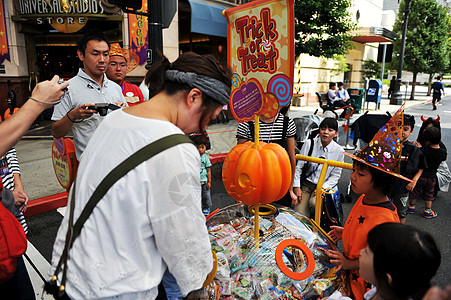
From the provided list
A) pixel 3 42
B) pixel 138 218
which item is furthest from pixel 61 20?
pixel 138 218

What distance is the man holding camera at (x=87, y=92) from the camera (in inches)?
110

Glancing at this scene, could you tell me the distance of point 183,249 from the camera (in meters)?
1.12

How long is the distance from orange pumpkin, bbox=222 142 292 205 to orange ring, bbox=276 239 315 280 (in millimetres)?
314

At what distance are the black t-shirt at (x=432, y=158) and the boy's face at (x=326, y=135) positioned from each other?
6.97ft

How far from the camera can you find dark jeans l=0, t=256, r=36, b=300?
5.43 feet

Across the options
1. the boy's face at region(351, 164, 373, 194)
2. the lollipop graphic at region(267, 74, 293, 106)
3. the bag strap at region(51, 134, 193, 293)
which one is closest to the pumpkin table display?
the boy's face at region(351, 164, 373, 194)

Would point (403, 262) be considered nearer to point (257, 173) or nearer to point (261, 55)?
point (257, 173)

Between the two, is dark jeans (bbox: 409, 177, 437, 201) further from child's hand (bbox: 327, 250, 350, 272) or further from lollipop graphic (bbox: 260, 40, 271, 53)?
lollipop graphic (bbox: 260, 40, 271, 53)

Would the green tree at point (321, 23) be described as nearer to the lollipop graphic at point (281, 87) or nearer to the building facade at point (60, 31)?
the building facade at point (60, 31)

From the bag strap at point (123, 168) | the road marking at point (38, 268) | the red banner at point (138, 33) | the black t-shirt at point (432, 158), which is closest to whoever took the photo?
the bag strap at point (123, 168)

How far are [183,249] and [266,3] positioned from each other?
1475 millimetres

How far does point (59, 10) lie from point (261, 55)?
9.54 metres

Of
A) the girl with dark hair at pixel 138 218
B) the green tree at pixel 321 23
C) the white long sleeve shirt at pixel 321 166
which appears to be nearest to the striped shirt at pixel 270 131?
the white long sleeve shirt at pixel 321 166

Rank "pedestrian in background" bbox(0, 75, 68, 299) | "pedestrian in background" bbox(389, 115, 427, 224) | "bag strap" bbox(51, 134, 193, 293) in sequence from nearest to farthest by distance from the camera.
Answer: "bag strap" bbox(51, 134, 193, 293) → "pedestrian in background" bbox(0, 75, 68, 299) → "pedestrian in background" bbox(389, 115, 427, 224)
